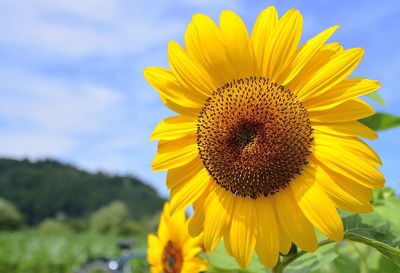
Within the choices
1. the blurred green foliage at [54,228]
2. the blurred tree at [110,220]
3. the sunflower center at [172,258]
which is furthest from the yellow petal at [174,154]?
the blurred green foliage at [54,228]

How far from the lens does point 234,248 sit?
1.05m

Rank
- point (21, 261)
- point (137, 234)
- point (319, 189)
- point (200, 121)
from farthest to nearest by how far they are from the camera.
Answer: point (137, 234)
point (21, 261)
point (200, 121)
point (319, 189)

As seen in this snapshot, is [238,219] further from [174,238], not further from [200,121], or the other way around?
[174,238]

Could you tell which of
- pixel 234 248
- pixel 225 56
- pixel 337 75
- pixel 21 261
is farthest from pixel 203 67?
pixel 21 261

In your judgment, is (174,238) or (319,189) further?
(174,238)

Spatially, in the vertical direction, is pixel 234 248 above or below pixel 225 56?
below

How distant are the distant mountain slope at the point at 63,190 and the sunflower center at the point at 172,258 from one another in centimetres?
5163

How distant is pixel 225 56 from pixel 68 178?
196ft

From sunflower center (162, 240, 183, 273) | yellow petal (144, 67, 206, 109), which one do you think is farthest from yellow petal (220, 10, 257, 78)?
sunflower center (162, 240, 183, 273)

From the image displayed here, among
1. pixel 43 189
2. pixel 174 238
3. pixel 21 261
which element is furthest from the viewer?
pixel 43 189

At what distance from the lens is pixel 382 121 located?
1.58 meters

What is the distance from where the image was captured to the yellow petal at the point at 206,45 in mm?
1054

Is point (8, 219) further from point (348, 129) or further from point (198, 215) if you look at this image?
point (348, 129)

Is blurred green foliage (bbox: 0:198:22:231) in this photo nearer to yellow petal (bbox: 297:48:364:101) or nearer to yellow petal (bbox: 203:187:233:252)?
yellow petal (bbox: 203:187:233:252)
